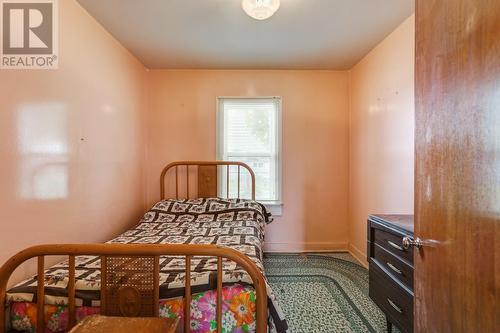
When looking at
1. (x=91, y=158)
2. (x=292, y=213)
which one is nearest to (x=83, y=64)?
(x=91, y=158)

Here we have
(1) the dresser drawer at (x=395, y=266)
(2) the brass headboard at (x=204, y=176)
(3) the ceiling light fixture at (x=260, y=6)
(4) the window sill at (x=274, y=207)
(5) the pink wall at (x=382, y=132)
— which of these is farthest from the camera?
(4) the window sill at (x=274, y=207)

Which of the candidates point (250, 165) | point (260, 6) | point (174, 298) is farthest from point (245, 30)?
point (174, 298)

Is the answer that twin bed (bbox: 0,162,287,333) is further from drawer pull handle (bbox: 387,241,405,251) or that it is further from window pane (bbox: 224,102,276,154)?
window pane (bbox: 224,102,276,154)

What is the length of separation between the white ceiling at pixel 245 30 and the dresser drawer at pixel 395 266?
175 cm

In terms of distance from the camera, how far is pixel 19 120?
1.43 m

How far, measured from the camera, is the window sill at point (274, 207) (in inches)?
126

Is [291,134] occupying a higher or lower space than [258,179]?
higher

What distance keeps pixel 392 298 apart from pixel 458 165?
1.07m

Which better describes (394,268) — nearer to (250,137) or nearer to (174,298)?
(174,298)

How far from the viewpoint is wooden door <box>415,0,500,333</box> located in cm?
66

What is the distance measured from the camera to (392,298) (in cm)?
150

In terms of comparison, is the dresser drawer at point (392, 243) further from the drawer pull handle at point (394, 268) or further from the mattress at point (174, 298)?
the mattress at point (174, 298)

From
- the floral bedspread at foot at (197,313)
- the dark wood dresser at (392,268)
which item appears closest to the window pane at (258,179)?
the dark wood dresser at (392,268)

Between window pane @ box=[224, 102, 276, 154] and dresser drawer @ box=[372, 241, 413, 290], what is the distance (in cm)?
184
